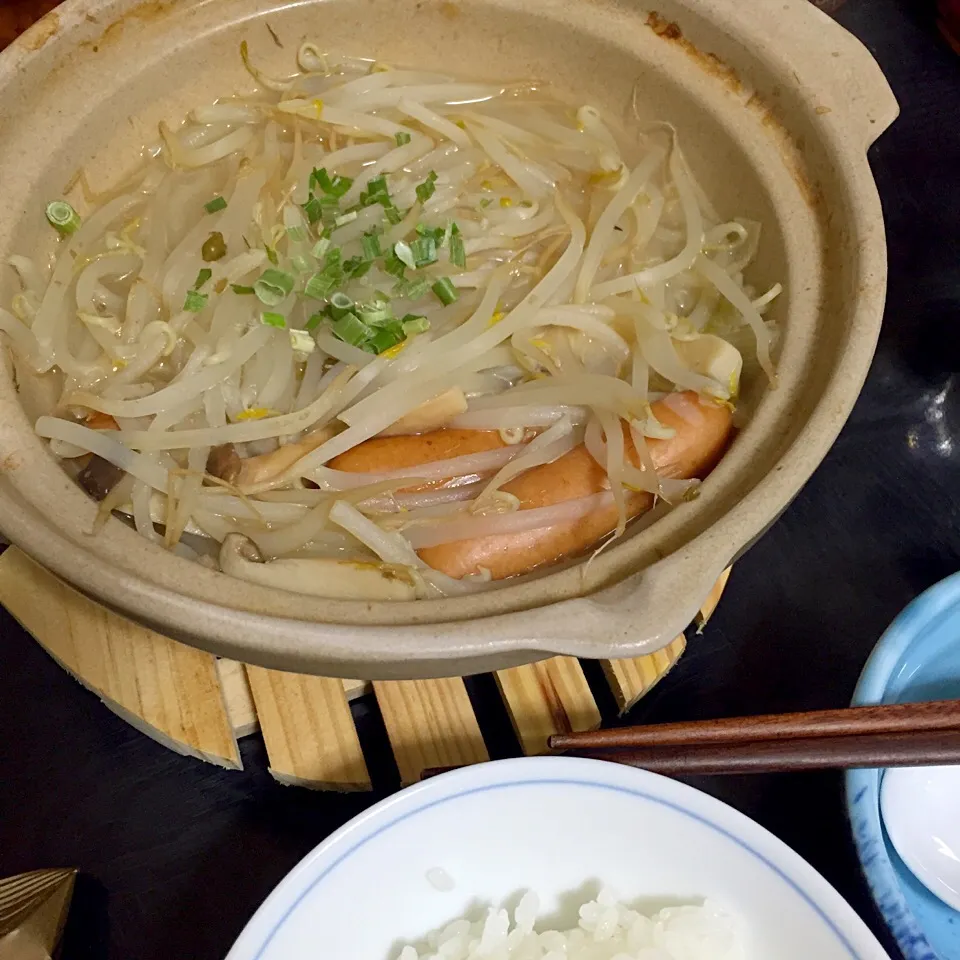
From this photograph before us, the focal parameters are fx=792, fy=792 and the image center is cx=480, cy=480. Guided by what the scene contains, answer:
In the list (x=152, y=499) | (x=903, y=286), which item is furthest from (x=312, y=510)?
(x=903, y=286)

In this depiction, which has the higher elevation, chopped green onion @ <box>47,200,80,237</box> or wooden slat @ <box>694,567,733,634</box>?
chopped green onion @ <box>47,200,80,237</box>

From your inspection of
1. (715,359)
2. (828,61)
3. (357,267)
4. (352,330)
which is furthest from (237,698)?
(828,61)

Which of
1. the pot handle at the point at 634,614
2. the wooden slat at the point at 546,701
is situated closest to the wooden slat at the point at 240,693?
the wooden slat at the point at 546,701

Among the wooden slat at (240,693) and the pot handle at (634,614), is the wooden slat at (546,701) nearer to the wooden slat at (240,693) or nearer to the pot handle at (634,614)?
the wooden slat at (240,693)

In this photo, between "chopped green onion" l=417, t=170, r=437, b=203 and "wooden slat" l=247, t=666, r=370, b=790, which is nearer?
"wooden slat" l=247, t=666, r=370, b=790

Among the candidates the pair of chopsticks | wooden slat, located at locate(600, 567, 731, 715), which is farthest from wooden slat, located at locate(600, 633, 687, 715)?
the pair of chopsticks

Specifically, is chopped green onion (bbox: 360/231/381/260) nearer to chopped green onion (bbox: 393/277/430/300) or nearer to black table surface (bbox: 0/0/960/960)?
chopped green onion (bbox: 393/277/430/300)

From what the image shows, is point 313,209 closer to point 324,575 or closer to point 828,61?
point 324,575
